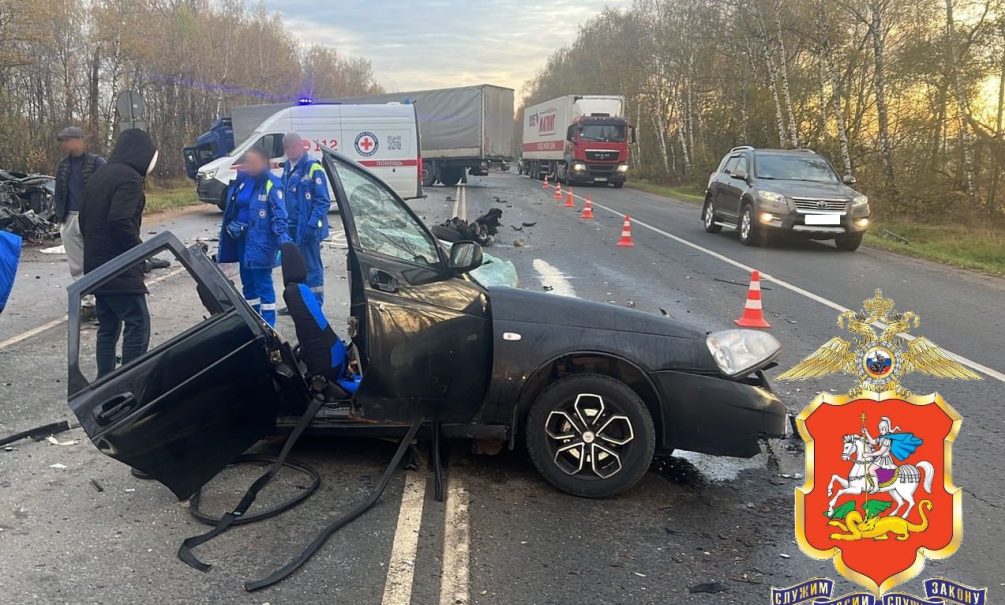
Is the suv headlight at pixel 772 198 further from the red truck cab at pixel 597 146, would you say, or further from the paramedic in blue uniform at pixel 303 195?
the red truck cab at pixel 597 146

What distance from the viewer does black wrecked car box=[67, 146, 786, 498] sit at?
365 cm

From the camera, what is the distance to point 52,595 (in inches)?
114

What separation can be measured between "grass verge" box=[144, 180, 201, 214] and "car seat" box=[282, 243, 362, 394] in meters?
15.6

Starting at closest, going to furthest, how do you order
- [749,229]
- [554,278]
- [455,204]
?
[554,278] < [749,229] < [455,204]

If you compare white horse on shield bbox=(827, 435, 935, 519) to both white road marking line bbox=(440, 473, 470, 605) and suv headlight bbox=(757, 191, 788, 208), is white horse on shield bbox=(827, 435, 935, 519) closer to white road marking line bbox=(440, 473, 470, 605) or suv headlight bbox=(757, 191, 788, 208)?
white road marking line bbox=(440, 473, 470, 605)

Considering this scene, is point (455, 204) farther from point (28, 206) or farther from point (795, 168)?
point (28, 206)

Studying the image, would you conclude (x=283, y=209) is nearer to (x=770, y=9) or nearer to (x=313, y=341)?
(x=313, y=341)

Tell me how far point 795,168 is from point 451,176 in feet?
69.4

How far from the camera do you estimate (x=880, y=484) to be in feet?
7.37

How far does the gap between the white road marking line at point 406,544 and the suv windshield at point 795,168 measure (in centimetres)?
1207

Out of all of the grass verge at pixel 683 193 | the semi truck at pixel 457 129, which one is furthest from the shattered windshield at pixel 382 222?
the semi truck at pixel 457 129

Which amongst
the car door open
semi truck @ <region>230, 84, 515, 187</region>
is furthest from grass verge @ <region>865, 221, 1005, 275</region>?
semi truck @ <region>230, 84, 515, 187</region>

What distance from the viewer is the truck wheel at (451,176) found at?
3359 cm

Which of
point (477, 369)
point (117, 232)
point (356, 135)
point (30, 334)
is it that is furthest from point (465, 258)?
point (356, 135)
